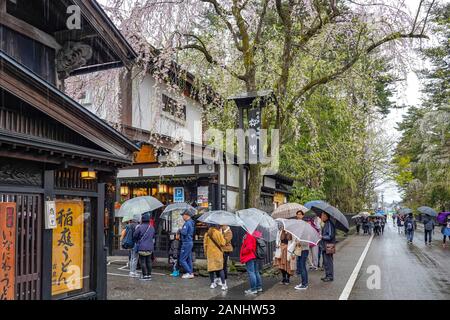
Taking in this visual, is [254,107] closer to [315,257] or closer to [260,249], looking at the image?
[260,249]

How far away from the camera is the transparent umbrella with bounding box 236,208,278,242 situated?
10695 millimetres

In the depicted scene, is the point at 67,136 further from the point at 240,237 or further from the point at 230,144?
the point at 230,144

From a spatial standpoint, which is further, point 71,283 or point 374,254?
point 374,254

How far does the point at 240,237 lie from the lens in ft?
50.0

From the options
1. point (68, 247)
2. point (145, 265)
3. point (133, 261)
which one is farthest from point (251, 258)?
point (133, 261)

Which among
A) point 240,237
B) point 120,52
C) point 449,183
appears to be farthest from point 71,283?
point 449,183

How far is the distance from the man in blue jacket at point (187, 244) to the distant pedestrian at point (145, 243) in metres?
0.96

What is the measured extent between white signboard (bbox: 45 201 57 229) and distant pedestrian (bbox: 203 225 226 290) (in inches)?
183

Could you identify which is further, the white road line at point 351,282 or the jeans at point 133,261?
the jeans at point 133,261

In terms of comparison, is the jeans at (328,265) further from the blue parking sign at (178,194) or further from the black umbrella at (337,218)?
the blue parking sign at (178,194)

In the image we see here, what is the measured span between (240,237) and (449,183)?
22.9m

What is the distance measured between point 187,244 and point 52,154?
6.53 metres

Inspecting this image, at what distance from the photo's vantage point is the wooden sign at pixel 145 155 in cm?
1745

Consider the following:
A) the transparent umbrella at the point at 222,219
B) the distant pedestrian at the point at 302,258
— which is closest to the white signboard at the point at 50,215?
the transparent umbrella at the point at 222,219
